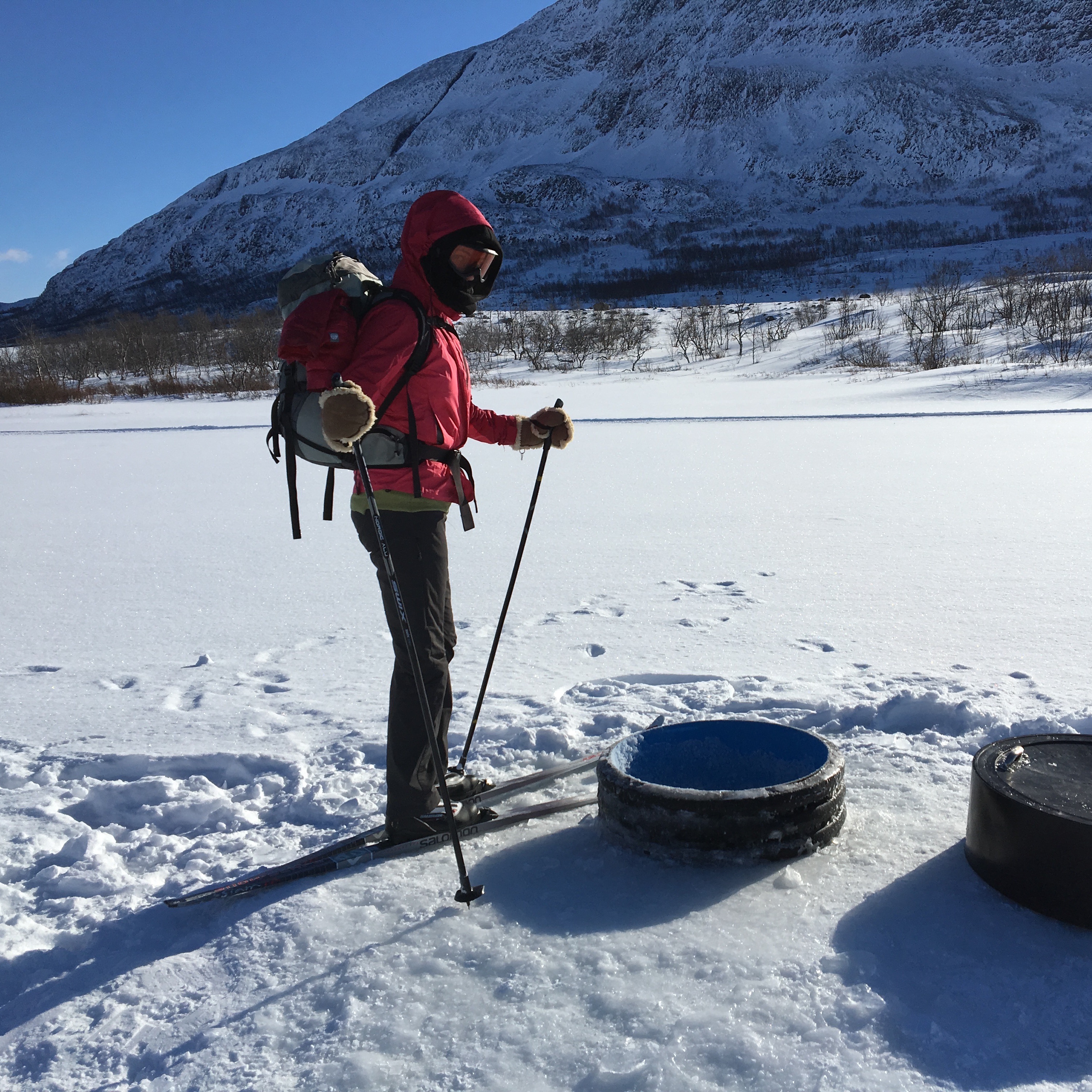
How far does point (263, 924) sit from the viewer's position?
6.73 ft

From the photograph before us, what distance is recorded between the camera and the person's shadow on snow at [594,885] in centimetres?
204

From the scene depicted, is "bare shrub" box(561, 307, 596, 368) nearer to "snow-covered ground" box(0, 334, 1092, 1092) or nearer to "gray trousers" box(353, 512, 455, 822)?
"snow-covered ground" box(0, 334, 1092, 1092)

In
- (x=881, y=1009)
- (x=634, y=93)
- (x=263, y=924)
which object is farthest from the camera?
(x=634, y=93)

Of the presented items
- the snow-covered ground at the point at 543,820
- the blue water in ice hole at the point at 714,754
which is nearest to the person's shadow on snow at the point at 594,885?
the snow-covered ground at the point at 543,820

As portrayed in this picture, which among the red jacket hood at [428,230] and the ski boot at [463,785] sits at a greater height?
the red jacket hood at [428,230]

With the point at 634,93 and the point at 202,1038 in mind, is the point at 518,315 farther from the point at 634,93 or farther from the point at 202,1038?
the point at 634,93

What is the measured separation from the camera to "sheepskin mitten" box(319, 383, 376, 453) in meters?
1.94

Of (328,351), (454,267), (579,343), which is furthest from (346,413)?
(579,343)

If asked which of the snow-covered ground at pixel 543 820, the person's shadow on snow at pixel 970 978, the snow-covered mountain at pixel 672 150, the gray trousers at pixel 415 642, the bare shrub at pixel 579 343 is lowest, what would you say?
the person's shadow on snow at pixel 970 978

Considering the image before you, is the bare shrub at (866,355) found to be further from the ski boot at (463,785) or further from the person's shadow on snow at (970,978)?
the person's shadow on snow at (970,978)

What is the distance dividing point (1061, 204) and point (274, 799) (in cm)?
8341

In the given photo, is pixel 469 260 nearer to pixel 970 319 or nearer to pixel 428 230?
pixel 428 230

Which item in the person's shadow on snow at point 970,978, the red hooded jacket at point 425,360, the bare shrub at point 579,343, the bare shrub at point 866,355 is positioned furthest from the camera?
the bare shrub at point 579,343

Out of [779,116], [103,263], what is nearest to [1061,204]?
[779,116]
